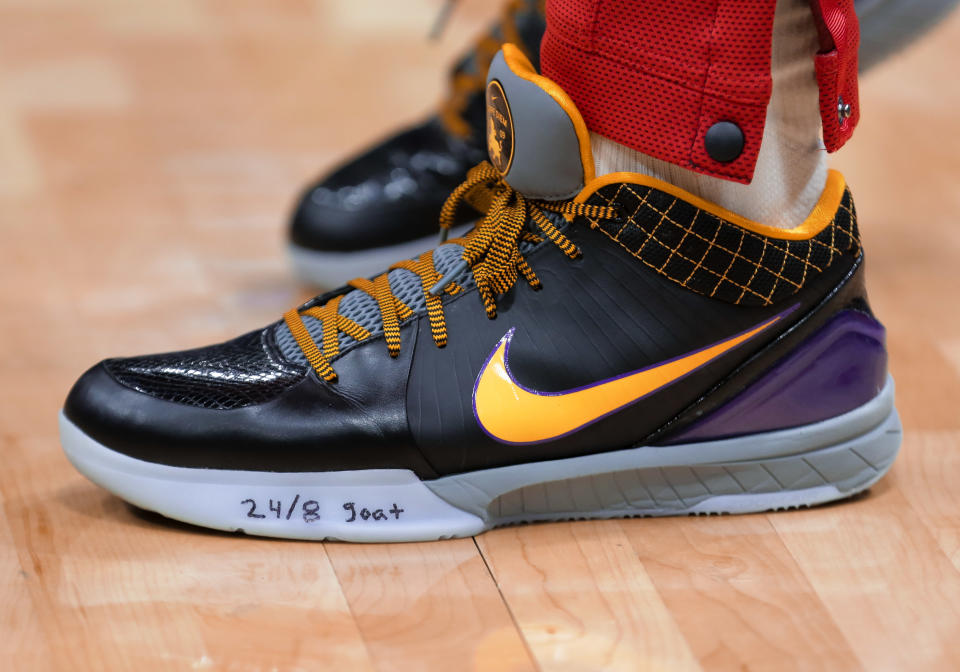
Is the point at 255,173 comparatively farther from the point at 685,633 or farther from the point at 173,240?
the point at 685,633

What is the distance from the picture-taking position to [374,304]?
0.72m

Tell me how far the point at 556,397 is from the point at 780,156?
7.7 inches

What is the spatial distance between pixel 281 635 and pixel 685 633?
0.23 meters

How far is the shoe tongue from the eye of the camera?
64 centimetres

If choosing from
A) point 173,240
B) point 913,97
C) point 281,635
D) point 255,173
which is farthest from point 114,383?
point 913,97

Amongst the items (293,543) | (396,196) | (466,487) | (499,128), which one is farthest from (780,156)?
(396,196)

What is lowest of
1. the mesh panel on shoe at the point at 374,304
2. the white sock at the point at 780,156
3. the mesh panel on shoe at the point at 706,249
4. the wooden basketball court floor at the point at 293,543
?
the wooden basketball court floor at the point at 293,543

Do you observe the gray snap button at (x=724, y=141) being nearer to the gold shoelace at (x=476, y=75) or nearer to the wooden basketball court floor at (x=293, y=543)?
the wooden basketball court floor at (x=293, y=543)

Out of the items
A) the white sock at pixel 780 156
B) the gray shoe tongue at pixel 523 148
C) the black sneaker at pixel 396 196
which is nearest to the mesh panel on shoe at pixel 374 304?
the gray shoe tongue at pixel 523 148

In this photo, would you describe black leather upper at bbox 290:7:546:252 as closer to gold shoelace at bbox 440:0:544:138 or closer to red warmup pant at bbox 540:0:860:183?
gold shoelace at bbox 440:0:544:138

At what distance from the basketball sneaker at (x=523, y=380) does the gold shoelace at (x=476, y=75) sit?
399 mm

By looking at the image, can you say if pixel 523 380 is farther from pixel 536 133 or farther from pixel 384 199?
pixel 384 199

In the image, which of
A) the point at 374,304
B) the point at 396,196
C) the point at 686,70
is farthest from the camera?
the point at 396,196

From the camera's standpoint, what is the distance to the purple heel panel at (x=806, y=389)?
2.34 feet
